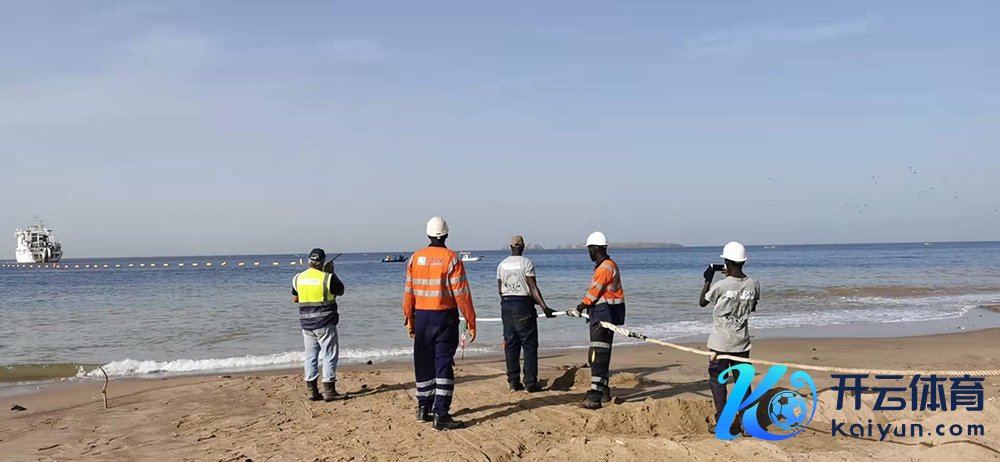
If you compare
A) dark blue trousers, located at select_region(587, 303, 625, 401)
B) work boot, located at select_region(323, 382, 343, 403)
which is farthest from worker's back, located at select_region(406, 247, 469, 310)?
work boot, located at select_region(323, 382, 343, 403)

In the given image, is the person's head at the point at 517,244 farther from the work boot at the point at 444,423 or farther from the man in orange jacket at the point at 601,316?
the work boot at the point at 444,423

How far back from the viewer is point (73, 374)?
10320 mm

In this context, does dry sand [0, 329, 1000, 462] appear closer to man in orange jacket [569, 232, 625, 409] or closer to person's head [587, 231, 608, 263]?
man in orange jacket [569, 232, 625, 409]

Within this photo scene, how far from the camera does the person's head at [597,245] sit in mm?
7082

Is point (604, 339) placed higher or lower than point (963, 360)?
higher

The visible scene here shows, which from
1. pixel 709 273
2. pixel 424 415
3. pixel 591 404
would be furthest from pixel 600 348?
pixel 424 415

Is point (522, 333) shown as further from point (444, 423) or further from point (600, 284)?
point (444, 423)

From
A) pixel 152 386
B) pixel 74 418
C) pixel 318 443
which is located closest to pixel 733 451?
pixel 318 443

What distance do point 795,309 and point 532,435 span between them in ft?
54.8

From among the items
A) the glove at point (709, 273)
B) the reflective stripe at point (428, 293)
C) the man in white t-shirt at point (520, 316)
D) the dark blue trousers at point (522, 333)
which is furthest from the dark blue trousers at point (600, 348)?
the reflective stripe at point (428, 293)

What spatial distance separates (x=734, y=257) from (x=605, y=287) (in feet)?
Answer: 5.32

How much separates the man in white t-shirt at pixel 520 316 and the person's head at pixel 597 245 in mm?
798

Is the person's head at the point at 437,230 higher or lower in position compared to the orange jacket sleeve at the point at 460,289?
higher

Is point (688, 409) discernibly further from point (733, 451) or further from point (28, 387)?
point (28, 387)
